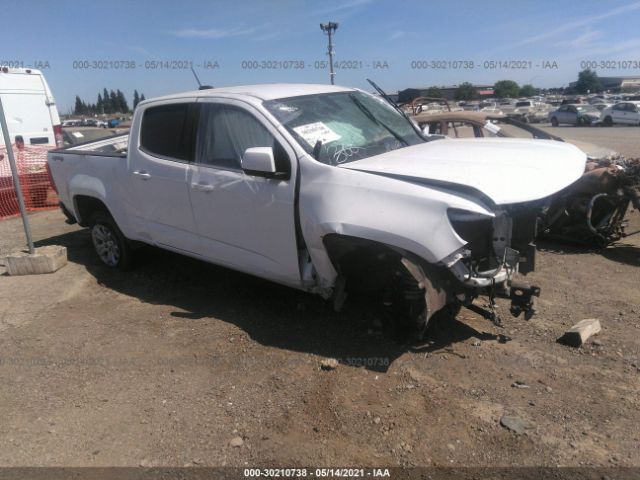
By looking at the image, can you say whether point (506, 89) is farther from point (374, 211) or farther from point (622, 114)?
point (374, 211)

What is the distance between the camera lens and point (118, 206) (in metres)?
5.25

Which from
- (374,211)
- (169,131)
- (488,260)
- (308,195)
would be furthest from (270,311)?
(488,260)

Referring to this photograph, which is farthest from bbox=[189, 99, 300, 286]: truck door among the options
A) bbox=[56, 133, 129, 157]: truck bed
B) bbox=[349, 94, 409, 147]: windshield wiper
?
bbox=[56, 133, 129, 157]: truck bed

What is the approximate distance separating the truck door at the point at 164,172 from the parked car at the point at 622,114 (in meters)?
31.4

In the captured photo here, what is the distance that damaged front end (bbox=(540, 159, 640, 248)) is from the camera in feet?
→ 19.0

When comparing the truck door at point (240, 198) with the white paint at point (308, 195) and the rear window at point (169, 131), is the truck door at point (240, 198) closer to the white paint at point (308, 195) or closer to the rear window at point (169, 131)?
the white paint at point (308, 195)

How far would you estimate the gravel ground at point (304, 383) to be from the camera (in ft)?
9.19

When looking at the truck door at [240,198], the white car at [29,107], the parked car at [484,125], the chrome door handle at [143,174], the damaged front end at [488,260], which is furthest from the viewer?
the white car at [29,107]

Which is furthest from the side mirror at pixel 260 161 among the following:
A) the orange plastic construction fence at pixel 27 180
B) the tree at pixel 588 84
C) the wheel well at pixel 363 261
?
the tree at pixel 588 84

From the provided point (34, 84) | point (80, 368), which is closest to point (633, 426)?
point (80, 368)

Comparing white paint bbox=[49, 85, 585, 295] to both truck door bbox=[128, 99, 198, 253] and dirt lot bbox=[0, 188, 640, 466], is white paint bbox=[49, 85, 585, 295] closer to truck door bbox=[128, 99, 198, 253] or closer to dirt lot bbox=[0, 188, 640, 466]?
truck door bbox=[128, 99, 198, 253]

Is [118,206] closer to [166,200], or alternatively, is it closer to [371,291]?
[166,200]

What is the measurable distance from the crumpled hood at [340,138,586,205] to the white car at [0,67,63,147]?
27.2 ft

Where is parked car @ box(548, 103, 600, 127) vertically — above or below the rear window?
below
